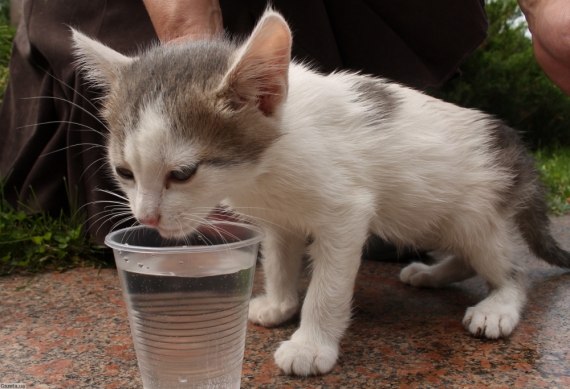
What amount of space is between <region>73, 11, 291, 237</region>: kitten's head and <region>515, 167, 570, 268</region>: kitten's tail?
1.34m

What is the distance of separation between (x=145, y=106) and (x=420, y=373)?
1.24 meters

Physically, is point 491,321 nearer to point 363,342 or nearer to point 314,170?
point 363,342

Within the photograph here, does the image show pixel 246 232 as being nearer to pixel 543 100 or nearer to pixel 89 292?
pixel 89 292

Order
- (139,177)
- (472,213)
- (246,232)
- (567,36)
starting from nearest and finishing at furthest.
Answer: (139,177), (246,232), (567,36), (472,213)

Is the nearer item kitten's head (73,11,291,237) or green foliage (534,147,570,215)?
kitten's head (73,11,291,237)

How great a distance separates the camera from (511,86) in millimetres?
7633

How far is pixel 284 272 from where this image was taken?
230cm

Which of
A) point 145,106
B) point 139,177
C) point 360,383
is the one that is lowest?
point 360,383

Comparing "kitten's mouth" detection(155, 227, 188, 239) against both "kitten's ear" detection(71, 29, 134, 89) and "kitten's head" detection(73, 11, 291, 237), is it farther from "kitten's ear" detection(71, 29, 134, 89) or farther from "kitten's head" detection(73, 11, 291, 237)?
"kitten's ear" detection(71, 29, 134, 89)

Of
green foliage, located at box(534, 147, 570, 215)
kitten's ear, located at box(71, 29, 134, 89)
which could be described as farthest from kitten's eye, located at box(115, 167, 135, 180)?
green foliage, located at box(534, 147, 570, 215)

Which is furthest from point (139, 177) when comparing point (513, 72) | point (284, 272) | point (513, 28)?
point (513, 28)

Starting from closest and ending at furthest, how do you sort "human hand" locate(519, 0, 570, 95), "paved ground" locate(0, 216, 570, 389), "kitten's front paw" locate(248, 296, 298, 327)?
1. "paved ground" locate(0, 216, 570, 389)
2. "human hand" locate(519, 0, 570, 95)
3. "kitten's front paw" locate(248, 296, 298, 327)

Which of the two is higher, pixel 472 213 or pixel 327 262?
pixel 472 213

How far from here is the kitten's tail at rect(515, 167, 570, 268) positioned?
246 cm
